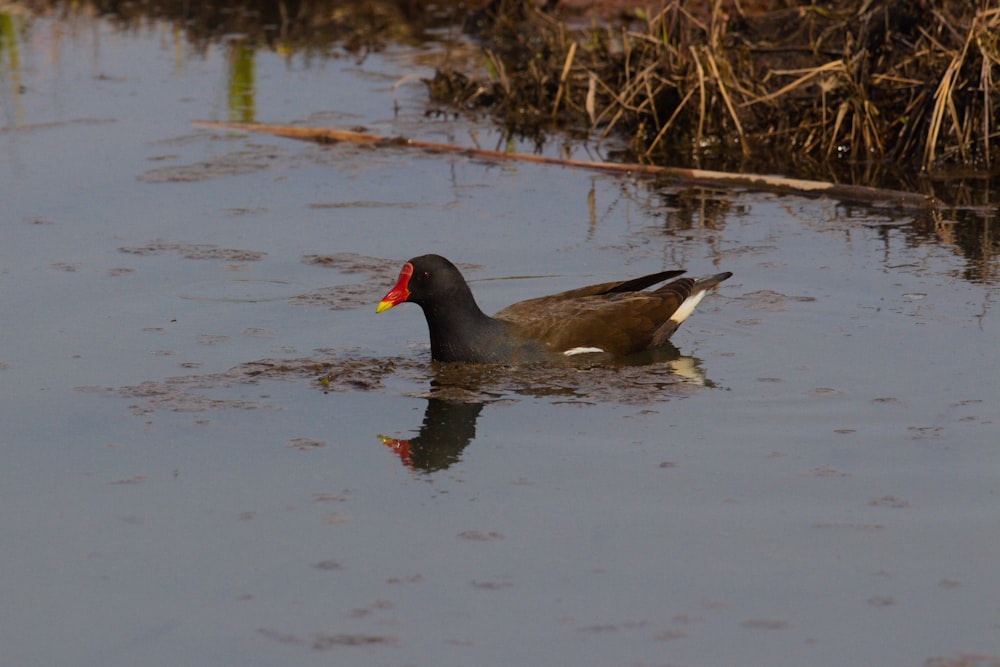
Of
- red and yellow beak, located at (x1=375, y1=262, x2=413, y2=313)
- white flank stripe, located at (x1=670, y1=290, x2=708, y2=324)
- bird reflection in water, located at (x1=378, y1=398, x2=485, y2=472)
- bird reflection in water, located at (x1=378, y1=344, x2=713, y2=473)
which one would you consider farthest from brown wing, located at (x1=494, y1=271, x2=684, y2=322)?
bird reflection in water, located at (x1=378, y1=398, x2=485, y2=472)

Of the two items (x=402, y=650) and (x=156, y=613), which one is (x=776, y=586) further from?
(x=156, y=613)

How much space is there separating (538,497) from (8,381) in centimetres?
248

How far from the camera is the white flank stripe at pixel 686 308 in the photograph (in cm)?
698

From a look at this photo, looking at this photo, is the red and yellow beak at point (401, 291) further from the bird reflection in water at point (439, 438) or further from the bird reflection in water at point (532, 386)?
the bird reflection in water at point (439, 438)

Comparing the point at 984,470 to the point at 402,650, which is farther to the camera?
the point at 984,470

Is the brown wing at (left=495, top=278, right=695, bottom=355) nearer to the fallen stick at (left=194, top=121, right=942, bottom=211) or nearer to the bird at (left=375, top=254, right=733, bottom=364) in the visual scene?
the bird at (left=375, top=254, right=733, bottom=364)

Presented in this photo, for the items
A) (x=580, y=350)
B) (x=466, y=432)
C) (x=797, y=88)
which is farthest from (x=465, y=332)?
(x=797, y=88)

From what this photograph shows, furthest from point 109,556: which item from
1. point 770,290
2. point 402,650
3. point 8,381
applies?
point 770,290

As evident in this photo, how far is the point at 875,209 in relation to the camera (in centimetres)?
890

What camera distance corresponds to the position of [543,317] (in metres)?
6.80

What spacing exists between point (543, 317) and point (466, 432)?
3.79 ft

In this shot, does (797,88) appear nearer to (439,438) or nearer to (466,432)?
(466,432)

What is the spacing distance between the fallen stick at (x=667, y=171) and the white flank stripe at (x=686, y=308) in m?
2.31

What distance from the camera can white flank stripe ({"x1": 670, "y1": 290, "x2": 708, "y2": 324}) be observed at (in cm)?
→ 698
